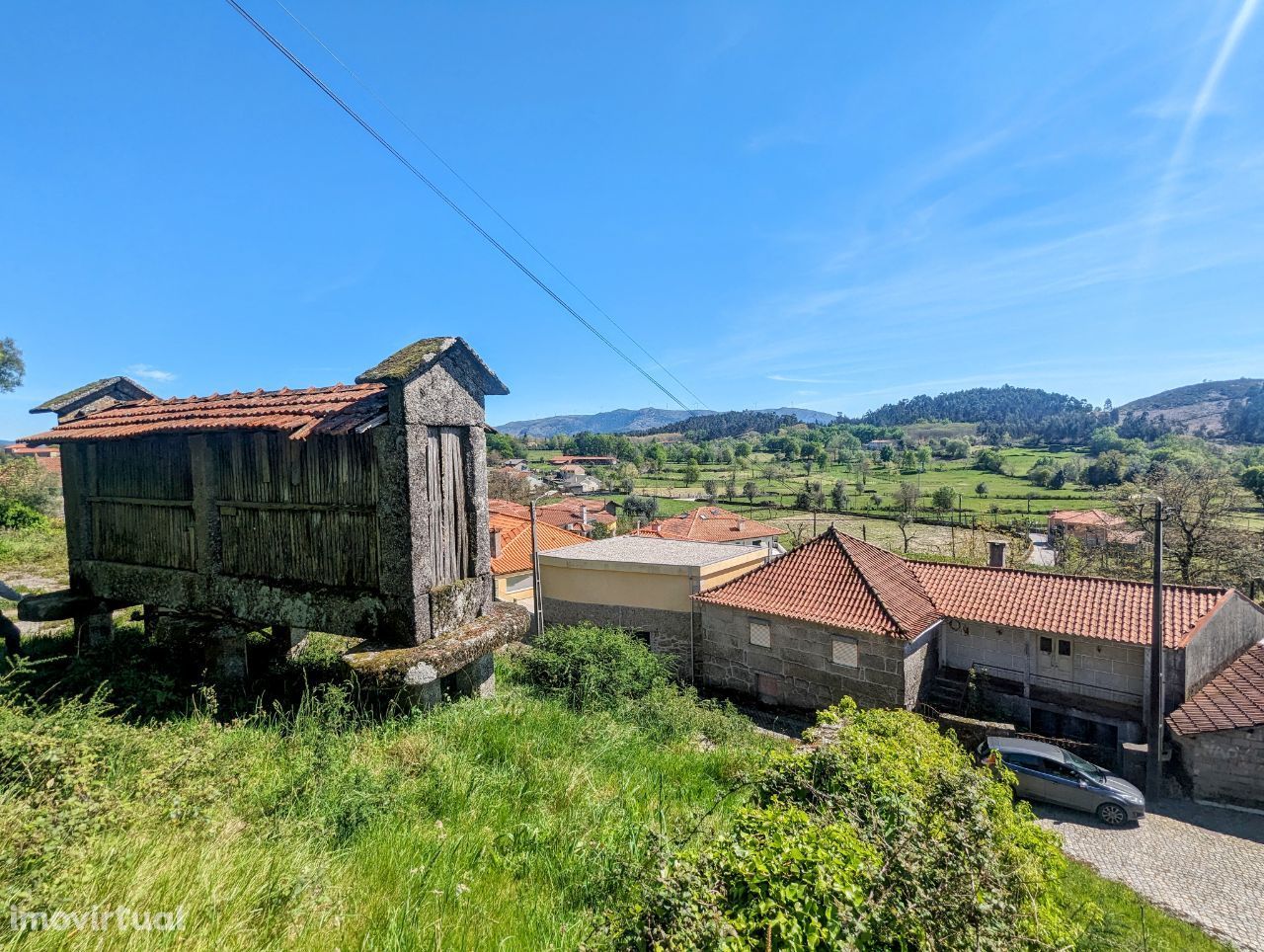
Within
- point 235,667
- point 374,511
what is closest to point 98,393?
point 235,667

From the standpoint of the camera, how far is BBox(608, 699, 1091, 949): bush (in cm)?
233

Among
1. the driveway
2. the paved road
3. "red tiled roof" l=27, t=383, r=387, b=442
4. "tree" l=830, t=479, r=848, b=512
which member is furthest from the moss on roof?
"tree" l=830, t=479, r=848, b=512

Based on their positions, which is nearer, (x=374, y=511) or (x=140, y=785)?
(x=140, y=785)

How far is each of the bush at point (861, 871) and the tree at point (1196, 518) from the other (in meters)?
26.5

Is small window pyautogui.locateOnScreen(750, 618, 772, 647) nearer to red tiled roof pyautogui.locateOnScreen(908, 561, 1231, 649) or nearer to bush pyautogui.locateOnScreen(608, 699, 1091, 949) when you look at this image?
red tiled roof pyautogui.locateOnScreen(908, 561, 1231, 649)

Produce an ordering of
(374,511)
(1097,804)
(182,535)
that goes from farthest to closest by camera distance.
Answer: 1. (1097,804)
2. (182,535)
3. (374,511)

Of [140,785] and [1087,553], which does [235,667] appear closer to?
[140,785]

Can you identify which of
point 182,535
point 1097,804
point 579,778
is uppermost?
point 182,535

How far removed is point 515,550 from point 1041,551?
42392mm

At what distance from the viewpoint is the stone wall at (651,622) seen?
647 inches

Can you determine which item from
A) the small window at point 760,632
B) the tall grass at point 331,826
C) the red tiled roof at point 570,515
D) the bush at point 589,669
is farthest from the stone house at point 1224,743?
the red tiled roof at point 570,515

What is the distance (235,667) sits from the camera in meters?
6.80

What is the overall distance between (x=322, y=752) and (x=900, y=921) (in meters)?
4.18

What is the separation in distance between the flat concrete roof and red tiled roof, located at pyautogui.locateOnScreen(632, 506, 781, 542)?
1474 centimetres
